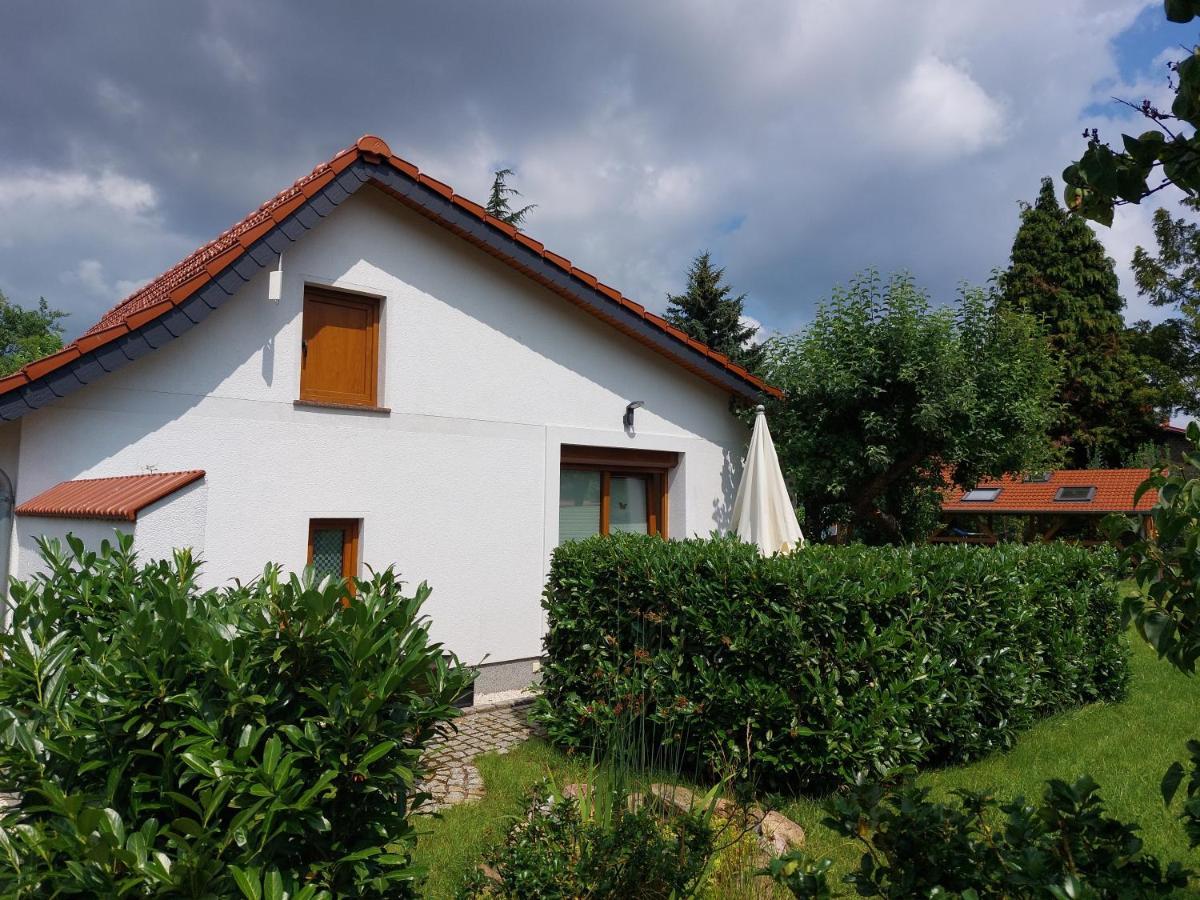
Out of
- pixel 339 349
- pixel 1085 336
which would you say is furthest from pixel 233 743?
pixel 1085 336

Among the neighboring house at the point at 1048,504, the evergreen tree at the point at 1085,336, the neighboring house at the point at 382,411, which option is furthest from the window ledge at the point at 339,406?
the evergreen tree at the point at 1085,336

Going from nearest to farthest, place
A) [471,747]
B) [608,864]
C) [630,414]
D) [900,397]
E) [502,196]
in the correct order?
1. [608,864]
2. [471,747]
3. [630,414]
4. [900,397]
5. [502,196]

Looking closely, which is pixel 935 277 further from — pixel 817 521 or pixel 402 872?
pixel 402 872

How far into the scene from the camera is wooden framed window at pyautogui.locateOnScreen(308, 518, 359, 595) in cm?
789

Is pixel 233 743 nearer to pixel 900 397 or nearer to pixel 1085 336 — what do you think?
pixel 900 397

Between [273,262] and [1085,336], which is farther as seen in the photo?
[1085,336]

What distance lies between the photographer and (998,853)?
2094mm

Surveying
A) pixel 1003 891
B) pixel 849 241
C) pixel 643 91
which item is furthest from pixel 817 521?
pixel 1003 891

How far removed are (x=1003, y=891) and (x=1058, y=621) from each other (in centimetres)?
713

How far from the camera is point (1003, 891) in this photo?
205 cm

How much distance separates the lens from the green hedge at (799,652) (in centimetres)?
573

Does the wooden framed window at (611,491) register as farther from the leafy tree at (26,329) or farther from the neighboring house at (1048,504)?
the leafy tree at (26,329)

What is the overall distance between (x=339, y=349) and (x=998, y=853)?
7675mm

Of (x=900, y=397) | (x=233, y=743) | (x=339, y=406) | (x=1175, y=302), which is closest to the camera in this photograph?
(x=233, y=743)
